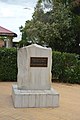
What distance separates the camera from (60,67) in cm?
1524

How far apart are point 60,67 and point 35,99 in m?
6.21

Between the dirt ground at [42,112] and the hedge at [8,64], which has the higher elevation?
the hedge at [8,64]

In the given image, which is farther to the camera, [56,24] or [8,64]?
[56,24]

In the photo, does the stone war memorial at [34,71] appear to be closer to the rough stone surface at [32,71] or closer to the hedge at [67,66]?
the rough stone surface at [32,71]

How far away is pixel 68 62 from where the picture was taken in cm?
1524

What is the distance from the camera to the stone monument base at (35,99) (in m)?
9.09

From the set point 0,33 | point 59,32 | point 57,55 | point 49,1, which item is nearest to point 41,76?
point 57,55

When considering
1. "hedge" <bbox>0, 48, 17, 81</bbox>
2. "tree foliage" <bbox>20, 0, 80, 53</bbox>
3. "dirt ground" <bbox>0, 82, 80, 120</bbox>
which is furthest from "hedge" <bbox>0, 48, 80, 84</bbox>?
"dirt ground" <bbox>0, 82, 80, 120</bbox>

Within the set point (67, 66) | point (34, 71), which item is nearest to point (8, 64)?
point (67, 66)

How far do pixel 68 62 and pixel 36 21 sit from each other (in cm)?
553

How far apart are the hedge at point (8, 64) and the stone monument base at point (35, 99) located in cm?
549

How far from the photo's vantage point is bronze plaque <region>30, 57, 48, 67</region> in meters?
9.74

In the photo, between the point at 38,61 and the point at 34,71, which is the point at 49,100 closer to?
the point at 34,71

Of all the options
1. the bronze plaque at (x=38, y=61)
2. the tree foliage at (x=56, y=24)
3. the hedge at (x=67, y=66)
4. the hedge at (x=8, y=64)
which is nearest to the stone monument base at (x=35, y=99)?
the bronze plaque at (x=38, y=61)
